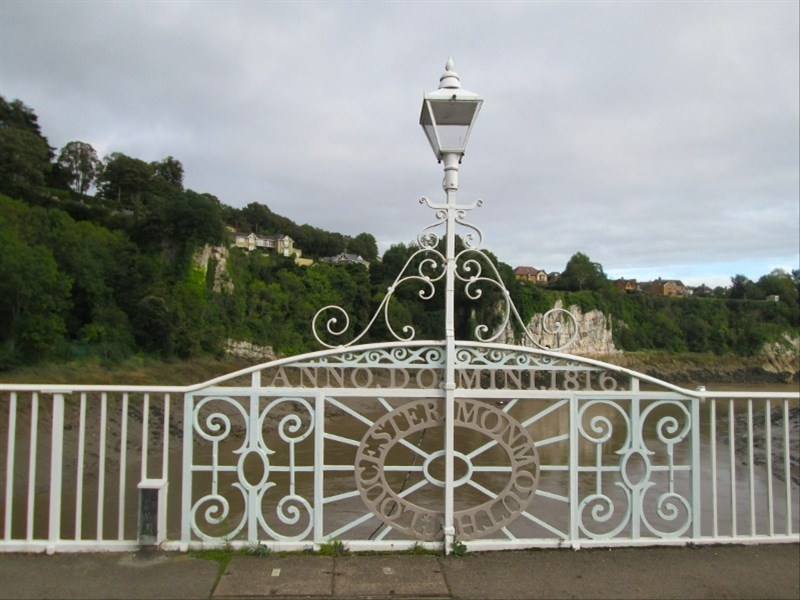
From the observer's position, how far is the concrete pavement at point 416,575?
117 inches

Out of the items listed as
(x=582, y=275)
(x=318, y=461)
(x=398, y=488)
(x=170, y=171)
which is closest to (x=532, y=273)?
(x=582, y=275)

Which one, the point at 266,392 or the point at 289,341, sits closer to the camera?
the point at 266,392

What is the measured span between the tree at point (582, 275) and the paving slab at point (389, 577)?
6198 cm

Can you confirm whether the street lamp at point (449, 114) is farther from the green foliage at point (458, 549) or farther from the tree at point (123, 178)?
the tree at point (123, 178)

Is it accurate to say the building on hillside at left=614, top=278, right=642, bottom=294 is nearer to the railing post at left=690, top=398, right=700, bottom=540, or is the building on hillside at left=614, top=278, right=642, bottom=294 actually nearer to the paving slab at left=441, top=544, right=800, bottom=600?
the railing post at left=690, top=398, right=700, bottom=540

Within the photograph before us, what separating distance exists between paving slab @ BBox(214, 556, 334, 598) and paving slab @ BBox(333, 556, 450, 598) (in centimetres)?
8

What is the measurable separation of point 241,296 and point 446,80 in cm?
3090

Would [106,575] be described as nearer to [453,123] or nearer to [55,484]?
[55,484]

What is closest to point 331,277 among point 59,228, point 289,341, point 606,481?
point 289,341

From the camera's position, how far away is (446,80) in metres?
3.73

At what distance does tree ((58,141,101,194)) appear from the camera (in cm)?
4109

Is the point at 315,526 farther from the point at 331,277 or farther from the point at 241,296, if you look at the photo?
the point at 331,277

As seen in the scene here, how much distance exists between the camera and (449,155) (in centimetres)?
378

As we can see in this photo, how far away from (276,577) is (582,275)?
64.4m
